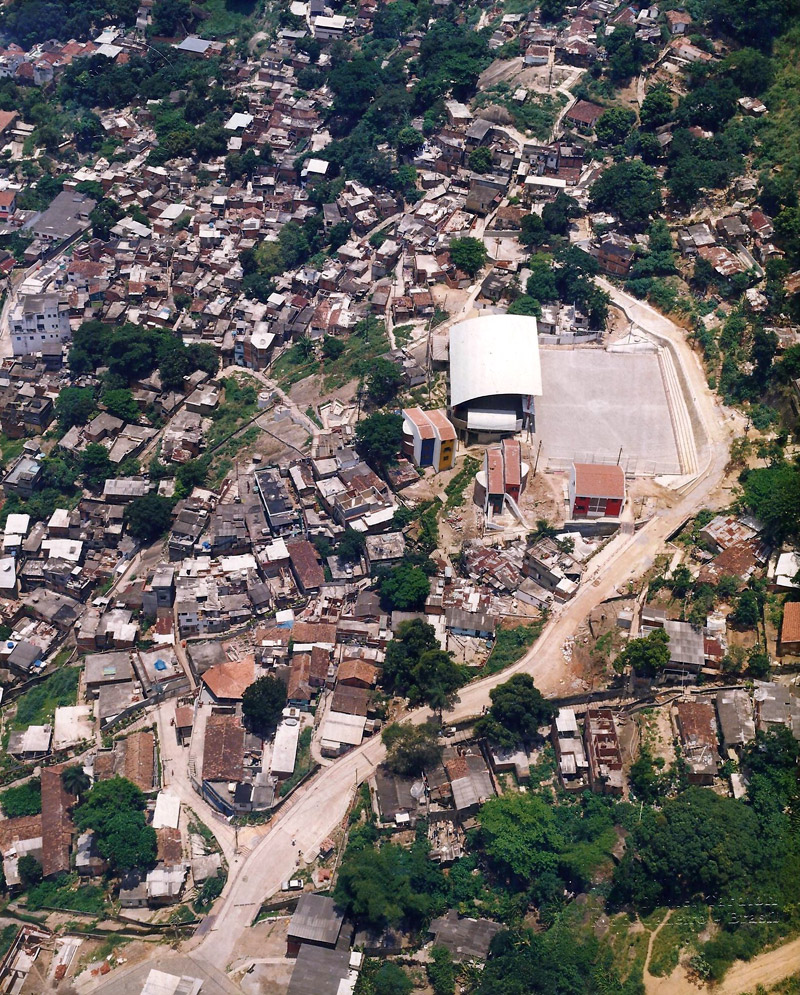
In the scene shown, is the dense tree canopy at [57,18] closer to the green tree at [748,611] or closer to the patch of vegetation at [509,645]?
the patch of vegetation at [509,645]

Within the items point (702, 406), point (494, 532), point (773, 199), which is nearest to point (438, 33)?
point (773, 199)

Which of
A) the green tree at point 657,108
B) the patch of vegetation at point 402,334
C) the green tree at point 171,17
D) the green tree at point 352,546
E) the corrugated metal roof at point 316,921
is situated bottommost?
the corrugated metal roof at point 316,921

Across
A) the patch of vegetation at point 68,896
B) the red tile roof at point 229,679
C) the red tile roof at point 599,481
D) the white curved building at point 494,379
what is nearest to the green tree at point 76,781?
the patch of vegetation at point 68,896

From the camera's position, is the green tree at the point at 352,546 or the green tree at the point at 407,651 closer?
the green tree at the point at 407,651

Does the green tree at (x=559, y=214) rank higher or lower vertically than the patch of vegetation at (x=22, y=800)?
higher

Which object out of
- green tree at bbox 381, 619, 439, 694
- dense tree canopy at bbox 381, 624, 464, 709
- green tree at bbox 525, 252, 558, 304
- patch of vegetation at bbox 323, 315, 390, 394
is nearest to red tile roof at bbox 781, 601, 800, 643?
dense tree canopy at bbox 381, 624, 464, 709

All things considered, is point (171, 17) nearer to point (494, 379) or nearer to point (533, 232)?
point (533, 232)

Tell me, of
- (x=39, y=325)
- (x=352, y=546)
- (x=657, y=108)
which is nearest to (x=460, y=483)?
(x=352, y=546)
